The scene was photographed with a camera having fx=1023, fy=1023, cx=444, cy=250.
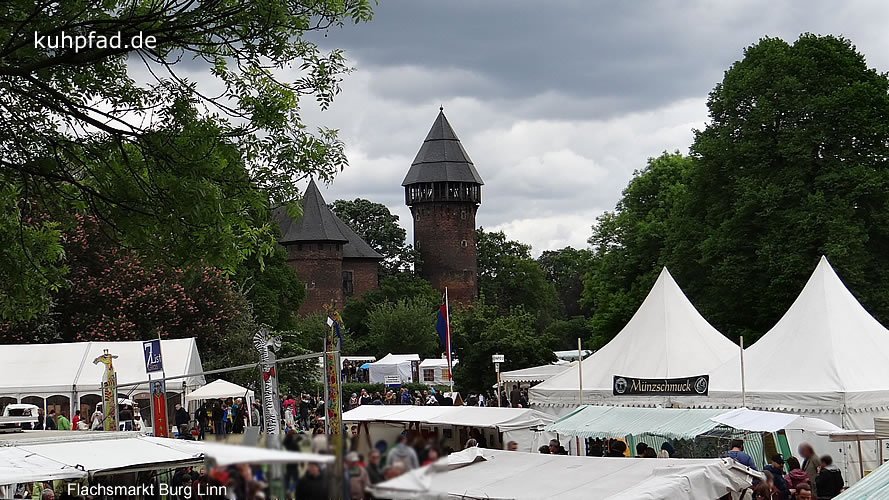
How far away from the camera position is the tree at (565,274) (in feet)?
362

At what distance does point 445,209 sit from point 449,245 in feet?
10.8

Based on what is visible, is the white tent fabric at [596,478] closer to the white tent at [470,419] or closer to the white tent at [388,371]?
the white tent at [470,419]

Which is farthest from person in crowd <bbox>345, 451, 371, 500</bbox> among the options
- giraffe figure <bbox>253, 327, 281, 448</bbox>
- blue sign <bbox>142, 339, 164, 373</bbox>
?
blue sign <bbox>142, 339, 164, 373</bbox>

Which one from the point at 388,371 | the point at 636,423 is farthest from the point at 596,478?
the point at 388,371

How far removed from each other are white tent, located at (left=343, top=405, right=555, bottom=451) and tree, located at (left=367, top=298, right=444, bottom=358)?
44195 millimetres

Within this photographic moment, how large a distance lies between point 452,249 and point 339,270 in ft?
35.2

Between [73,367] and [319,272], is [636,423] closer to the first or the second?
[73,367]

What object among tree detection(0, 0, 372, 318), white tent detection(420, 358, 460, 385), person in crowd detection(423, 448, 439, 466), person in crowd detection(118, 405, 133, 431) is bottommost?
white tent detection(420, 358, 460, 385)

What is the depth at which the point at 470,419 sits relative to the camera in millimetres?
21375

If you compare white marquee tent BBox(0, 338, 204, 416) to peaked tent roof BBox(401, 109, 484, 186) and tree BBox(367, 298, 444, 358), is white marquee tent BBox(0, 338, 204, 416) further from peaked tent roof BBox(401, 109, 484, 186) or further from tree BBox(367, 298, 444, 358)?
peaked tent roof BBox(401, 109, 484, 186)

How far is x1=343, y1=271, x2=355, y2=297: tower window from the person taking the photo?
92.0 m

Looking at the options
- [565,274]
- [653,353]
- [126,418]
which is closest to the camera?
[653,353]

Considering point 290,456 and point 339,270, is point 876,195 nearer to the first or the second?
point 290,456

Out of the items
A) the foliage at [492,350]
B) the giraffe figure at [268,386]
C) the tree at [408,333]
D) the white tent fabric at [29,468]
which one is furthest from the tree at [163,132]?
the tree at [408,333]
